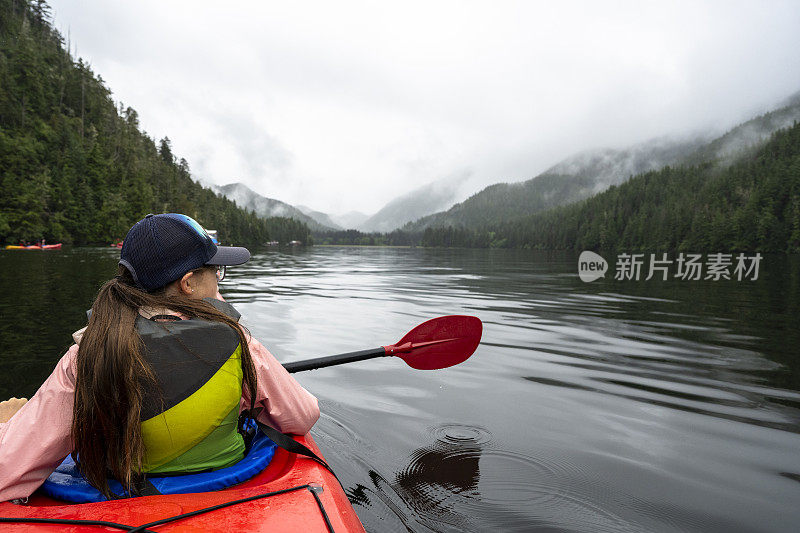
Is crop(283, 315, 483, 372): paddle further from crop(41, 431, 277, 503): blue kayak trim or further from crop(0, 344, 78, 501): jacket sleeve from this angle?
crop(0, 344, 78, 501): jacket sleeve

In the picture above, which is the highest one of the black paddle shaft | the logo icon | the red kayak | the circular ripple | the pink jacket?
the logo icon

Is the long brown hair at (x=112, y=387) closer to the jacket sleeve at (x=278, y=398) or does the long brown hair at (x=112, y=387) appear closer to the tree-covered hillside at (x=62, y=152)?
the jacket sleeve at (x=278, y=398)

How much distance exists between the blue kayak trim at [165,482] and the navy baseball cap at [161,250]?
1.03m

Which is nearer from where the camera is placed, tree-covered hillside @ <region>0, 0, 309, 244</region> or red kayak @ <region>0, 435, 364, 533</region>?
red kayak @ <region>0, 435, 364, 533</region>

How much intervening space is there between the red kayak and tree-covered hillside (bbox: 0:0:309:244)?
221 feet

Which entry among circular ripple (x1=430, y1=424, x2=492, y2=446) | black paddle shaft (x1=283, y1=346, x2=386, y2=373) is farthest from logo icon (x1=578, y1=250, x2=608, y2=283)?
black paddle shaft (x1=283, y1=346, x2=386, y2=373)

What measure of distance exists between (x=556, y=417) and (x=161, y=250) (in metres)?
5.32

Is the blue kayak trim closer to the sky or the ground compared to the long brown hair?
closer to the ground

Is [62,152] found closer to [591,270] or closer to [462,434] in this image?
[591,270]

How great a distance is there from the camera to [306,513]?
2176mm

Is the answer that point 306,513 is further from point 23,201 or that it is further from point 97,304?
point 23,201

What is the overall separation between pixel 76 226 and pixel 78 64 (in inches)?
1947

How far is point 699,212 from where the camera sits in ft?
375

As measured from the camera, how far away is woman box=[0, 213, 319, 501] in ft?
6.81
